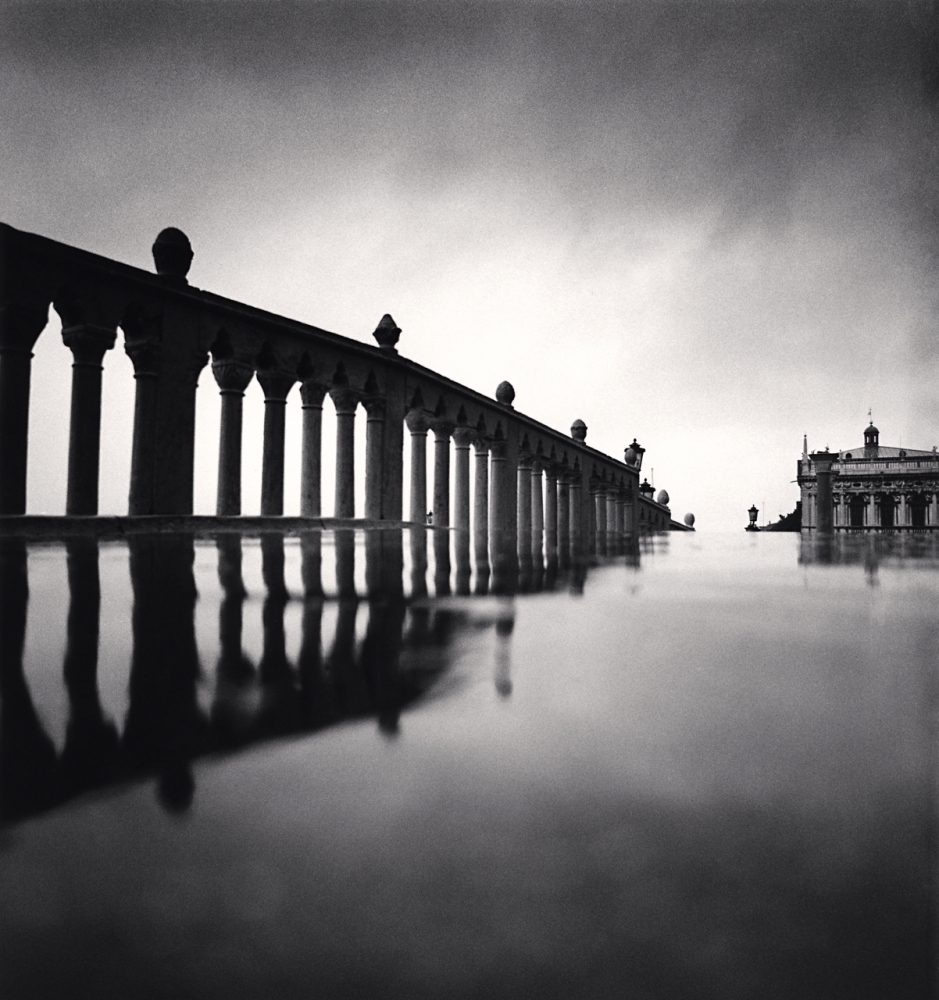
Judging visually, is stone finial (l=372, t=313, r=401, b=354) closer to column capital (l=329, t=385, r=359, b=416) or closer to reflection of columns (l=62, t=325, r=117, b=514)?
column capital (l=329, t=385, r=359, b=416)

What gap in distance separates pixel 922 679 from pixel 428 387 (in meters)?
7.91

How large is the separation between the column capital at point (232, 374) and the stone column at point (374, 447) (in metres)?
1.87

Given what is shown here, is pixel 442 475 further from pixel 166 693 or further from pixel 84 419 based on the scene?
pixel 166 693

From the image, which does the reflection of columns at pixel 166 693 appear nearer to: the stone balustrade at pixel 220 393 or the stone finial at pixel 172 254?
the stone balustrade at pixel 220 393

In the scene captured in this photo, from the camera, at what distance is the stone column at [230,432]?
18.5 feet

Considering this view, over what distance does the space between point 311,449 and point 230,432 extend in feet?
3.32

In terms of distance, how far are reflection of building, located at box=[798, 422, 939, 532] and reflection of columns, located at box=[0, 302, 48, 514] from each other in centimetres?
6228

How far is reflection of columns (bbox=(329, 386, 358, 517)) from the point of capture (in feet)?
22.9

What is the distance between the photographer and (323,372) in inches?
266

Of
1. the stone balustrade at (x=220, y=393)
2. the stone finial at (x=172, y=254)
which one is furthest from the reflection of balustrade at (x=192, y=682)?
the stone finial at (x=172, y=254)

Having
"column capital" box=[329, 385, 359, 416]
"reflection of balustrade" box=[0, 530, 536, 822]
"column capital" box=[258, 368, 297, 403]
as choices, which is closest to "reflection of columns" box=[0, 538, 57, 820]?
"reflection of balustrade" box=[0, 530, 536, 822]

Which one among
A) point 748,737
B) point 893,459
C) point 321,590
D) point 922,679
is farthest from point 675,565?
point 893,459

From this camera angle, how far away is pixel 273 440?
240 inches

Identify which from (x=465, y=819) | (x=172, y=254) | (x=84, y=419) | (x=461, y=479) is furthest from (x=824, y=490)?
(x=465, y=819)
